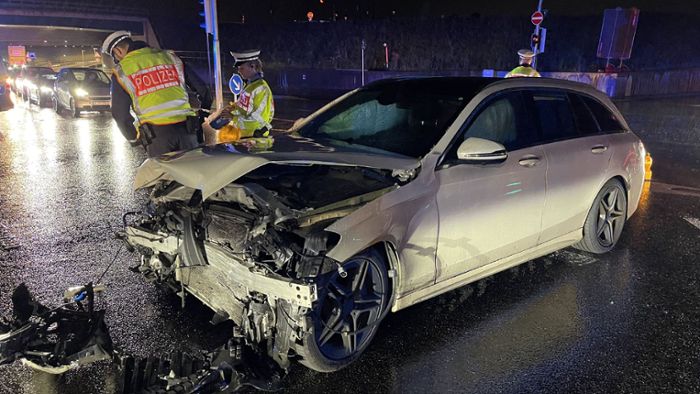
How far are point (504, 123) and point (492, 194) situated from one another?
632 millimetres

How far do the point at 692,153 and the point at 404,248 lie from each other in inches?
393

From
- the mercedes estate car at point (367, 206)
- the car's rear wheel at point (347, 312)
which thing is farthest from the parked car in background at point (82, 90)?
the car's rear wheel at point (347, 312)

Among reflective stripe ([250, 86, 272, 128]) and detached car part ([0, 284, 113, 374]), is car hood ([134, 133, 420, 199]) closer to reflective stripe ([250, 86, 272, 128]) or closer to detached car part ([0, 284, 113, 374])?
detached car part ([0, 284, 113, 374])

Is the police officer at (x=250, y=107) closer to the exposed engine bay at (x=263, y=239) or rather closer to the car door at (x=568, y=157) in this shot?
the exposed engine bay at (x=263, y=239)

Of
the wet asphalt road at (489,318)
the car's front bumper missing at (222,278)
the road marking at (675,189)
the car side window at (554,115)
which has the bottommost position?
the road marking at (675,189)

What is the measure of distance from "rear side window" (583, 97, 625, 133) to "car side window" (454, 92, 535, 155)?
3.44 ft

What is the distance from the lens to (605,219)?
15.8 ft

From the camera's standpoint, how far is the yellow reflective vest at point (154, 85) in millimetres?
4844

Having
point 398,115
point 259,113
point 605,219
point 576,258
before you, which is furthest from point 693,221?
point 259,113

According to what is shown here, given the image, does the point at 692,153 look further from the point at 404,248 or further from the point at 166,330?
the point at 166,330

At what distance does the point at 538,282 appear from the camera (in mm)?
4324

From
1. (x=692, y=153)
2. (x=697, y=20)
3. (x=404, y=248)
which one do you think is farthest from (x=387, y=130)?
(x=697, y=20)

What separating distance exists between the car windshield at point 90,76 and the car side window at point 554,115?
16.5 m

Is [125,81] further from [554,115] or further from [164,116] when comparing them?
[554,115]
